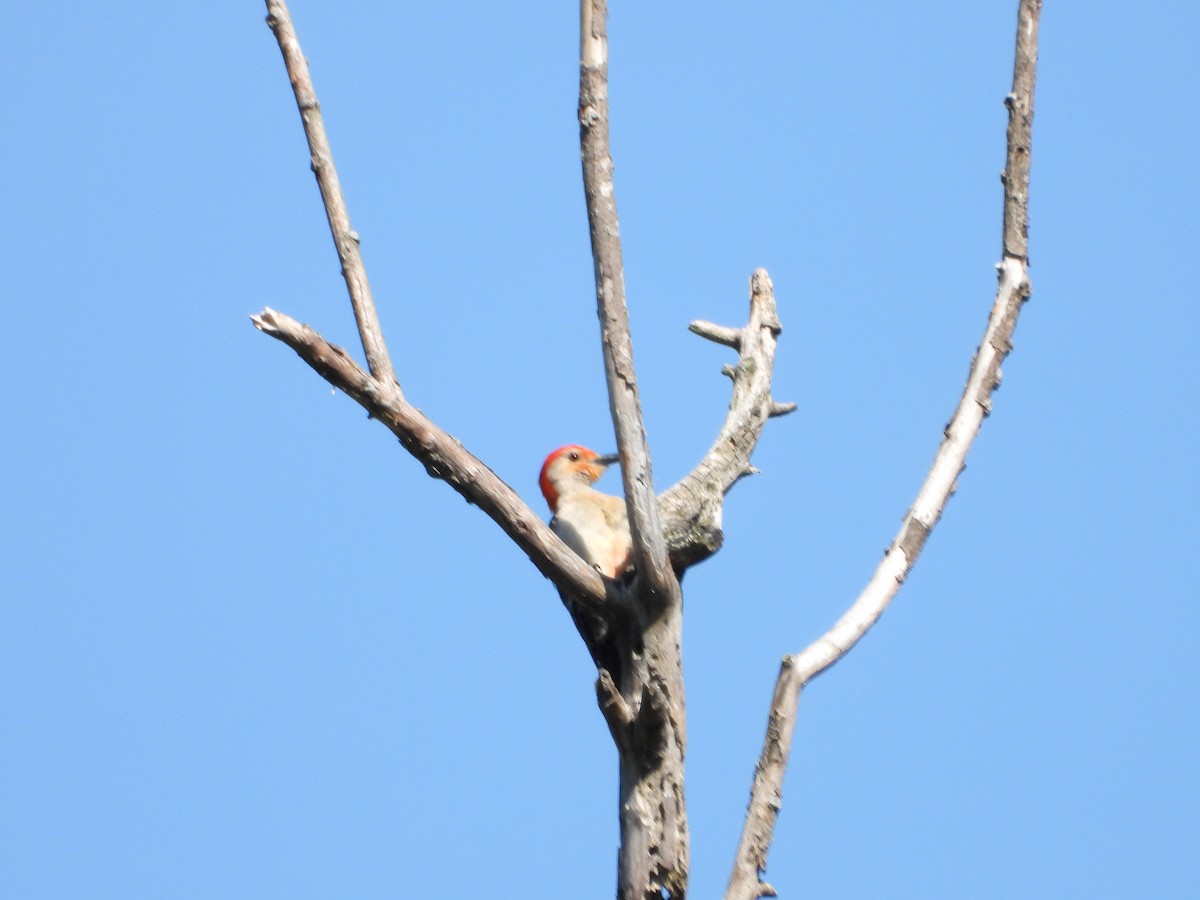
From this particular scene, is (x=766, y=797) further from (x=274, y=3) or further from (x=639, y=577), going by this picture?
(x=274, y=3)

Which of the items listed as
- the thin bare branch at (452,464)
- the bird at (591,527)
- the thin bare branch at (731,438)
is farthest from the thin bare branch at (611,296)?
the thin bare branch at (731,438)

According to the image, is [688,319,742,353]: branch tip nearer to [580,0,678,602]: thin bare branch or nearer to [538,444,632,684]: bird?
[538,444,632,684]: bird

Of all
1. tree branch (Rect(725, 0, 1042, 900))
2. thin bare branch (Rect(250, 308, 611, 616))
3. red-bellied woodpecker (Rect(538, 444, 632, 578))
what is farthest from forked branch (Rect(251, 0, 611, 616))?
tree branch (Rect(725, 0, 1042, 900))

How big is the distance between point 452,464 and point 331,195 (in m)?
1.28

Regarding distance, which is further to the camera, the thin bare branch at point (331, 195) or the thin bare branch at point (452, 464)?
the thin bare branch at point (331, 195)

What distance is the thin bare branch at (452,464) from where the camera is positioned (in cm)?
484

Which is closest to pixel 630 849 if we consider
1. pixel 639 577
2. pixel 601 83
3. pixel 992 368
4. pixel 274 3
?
pixel 639 577

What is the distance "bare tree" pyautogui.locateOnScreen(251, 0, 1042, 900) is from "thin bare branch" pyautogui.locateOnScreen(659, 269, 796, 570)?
66 centimetres

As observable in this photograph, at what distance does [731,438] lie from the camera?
6941 millimetres

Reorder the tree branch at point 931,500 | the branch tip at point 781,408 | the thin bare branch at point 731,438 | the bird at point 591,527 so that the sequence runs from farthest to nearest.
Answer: the branch tip at point 781,408 < the thin bare branch at point 731,438 < the bird at point 591,527 < the tree branch at point 931,500

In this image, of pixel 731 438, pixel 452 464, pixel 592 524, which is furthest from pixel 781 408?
pixel 452 464

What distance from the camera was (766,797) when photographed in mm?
4793

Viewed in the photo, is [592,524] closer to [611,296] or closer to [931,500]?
[931,500]

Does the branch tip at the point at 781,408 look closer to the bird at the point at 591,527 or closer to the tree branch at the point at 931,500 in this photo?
the bird at the point at 591,527
